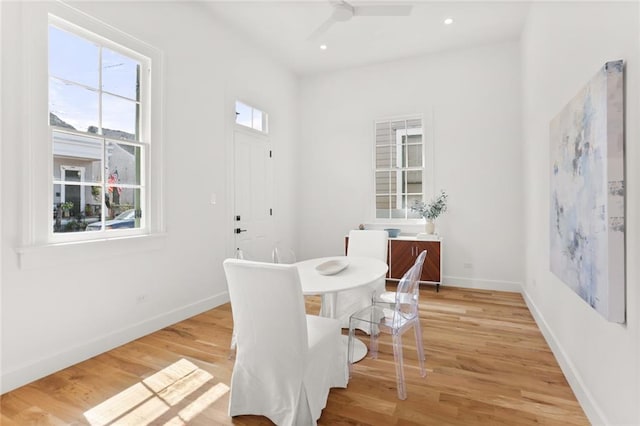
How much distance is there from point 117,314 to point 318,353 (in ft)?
6.82

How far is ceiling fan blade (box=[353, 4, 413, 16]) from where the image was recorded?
3172 millimetres

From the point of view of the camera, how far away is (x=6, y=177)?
223cm

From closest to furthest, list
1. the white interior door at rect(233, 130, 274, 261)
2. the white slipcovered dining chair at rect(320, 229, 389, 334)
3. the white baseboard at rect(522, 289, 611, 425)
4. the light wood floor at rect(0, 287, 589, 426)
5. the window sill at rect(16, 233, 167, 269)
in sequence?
the white baseboard at rect(522, 289, 611, 425) < the light wood floor at rect(0, 287, 589, 426) < the window sill at rect(16, 233, 167, 269) < the white slipcovered dining chair at rect(320, 229, 389, 334) < the white interior door at rect(233, 130, 274, 261)

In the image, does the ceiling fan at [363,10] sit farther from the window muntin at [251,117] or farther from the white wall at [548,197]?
the window muntin at [251,117]

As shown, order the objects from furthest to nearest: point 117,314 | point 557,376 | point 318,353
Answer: point 117,314, point 557,376, point 318,353

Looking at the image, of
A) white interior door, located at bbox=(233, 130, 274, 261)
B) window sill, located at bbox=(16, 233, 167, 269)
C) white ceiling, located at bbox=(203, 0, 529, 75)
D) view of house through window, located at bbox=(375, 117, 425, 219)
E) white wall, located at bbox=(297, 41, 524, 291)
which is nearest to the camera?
window sill, located at bbox=(16, 233, 167, 269)

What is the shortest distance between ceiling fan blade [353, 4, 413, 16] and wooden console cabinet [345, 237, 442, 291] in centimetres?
289

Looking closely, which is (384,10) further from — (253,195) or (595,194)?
(253,195)

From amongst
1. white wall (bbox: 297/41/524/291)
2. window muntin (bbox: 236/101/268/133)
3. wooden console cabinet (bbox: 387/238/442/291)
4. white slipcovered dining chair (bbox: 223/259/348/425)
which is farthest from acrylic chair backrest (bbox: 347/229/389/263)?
window muntin (bbox: 236/101/268/133)

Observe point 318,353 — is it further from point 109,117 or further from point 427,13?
point 427,13

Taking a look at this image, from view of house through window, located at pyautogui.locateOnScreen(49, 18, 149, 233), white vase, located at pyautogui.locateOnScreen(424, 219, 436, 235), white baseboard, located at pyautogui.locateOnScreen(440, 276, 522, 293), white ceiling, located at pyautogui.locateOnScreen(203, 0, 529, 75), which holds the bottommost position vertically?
white baseboard, located at pyautogui.locateOnScreen(440, 276, 522, 293)

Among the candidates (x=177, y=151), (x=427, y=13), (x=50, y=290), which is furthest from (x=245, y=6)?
(x=50, y=290)

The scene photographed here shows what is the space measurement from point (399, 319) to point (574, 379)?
1.21m

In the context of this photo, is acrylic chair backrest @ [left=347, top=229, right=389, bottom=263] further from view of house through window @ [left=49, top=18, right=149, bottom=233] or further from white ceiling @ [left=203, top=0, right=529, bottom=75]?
white ceiling @ [left=203, top=0, right=529, bottom=75]
